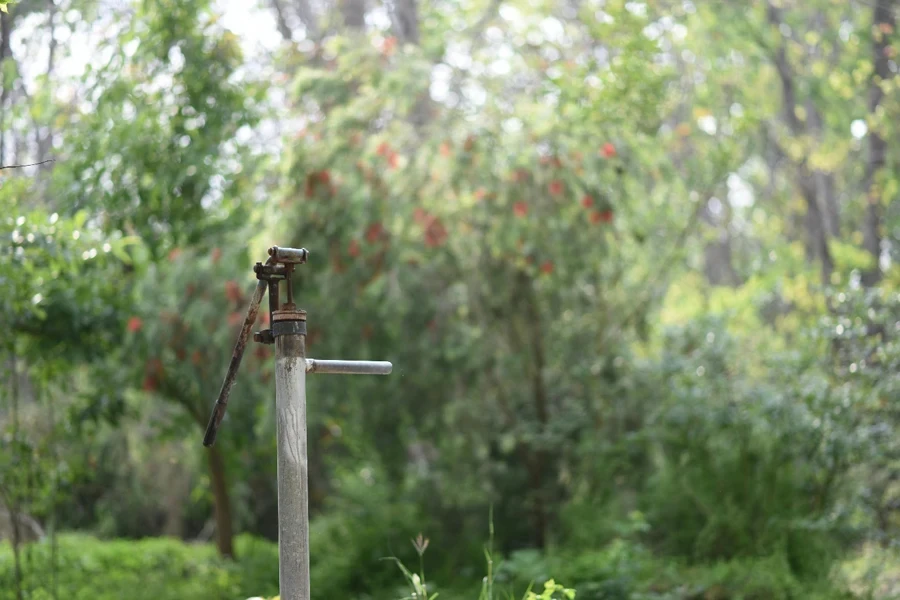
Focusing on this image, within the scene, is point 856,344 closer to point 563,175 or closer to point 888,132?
point 563,175

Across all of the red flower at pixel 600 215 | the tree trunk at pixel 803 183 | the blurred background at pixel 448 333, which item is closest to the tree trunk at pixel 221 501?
the blurred background at pixel 448 333

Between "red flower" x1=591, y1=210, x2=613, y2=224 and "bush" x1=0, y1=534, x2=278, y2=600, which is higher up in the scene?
"red flower" x1=591, y1=210, x2=613, y2=224

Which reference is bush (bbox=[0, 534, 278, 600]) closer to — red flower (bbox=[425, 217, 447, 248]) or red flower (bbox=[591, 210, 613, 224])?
red flower (bbox=[425, 217, 447, 248])

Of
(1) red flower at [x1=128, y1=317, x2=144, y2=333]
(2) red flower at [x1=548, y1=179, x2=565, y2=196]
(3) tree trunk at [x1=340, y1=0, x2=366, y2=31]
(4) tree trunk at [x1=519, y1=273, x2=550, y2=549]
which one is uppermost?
(3) tree trunk at [x1=340, y1=0, x2=366, y2=31]

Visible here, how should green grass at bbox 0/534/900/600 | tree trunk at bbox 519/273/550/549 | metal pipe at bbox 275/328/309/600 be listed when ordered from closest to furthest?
metal pipe at bbox 275/328/309/600
green grass at bbox 0/534/900/600
tree trunk at bbox 519/273/550/549

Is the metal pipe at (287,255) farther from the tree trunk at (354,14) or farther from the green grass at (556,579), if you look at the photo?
the tree trunk at (354,14)

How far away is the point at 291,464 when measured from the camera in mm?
2393

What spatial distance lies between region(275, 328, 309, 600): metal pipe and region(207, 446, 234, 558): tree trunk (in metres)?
5.99

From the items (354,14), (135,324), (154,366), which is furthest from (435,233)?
(354,14)

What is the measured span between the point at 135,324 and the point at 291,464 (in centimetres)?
479

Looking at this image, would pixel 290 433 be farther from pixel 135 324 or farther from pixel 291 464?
pixel 135 324

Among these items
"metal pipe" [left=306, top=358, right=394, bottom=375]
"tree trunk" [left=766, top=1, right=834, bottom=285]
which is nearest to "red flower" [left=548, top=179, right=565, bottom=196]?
"tree trunk" [left=766, top=1, right=834, bottom=285]

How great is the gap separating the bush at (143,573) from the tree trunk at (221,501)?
0.13 metres

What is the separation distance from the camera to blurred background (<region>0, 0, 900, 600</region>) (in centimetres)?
591
